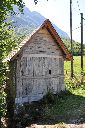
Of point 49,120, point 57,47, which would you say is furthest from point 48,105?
point 57,47

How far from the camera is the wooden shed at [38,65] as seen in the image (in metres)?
22.4

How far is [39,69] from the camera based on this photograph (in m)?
24.0

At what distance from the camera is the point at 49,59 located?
2494cm

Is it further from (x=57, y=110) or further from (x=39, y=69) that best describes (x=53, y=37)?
(x=57, y=110)

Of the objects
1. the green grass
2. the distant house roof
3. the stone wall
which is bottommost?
the green grass

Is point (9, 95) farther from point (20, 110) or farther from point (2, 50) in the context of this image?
point (2, 50)

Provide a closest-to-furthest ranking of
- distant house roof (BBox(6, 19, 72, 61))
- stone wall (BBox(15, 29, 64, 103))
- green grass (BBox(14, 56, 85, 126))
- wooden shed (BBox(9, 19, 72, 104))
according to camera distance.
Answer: green grass (BBox(14, 56, 85, 126)) → distant house roof (BBox(6, 19, 72, 61)) → wooden shed (BBox(9, 19, 72, 104)) → stone wall (BBox(15, 29, 64, 103))

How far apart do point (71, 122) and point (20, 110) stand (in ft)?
14.7

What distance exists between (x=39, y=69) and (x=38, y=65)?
1.09 feet

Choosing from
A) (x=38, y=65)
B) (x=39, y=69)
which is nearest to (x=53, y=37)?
(x=38, y=65)

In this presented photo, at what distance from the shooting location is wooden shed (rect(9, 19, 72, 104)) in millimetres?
22438

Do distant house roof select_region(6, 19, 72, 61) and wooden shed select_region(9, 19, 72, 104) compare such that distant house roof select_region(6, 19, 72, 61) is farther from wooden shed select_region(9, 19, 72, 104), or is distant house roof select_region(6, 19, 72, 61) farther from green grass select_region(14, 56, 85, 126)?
green grass select_region(14, 56, 85, 126)

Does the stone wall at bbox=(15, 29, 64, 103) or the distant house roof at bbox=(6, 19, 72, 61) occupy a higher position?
the distant house roof at bbox=(6, 19, 72, 61)

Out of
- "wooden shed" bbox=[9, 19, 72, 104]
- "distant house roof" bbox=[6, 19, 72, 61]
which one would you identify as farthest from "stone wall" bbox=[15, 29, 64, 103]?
"distant house roof" bbox=[6, 19, 72, 61]
